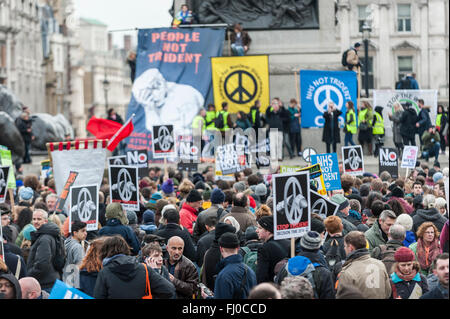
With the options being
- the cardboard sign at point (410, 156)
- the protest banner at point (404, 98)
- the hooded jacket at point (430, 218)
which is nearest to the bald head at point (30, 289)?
the hooded jacket at point (430, 218)

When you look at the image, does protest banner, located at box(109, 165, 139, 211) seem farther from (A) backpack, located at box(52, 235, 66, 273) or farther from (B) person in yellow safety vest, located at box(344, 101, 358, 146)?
(B) person in yellow safety vest, located at box(344, 101, 358, 146)

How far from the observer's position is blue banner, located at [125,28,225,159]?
27547 millimetres

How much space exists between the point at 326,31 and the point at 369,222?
16.9 meters

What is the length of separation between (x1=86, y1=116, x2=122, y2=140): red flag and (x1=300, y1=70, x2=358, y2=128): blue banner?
4749 millimetres

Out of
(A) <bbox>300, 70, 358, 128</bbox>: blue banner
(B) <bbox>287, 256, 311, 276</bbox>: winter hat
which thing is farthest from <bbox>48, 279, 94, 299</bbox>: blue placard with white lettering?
(A) <bbox>300, 70, 358, 128</bbox>: blue banner

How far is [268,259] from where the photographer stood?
9.80m

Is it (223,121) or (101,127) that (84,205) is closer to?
(101,127)

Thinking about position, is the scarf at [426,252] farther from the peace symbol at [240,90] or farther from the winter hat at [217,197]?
the peace symbol at [240,90]

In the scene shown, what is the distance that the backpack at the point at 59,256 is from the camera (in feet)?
34.7

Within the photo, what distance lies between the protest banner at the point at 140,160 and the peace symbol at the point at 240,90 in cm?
673

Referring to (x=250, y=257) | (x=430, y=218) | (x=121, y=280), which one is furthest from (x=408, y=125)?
(x=121, y=280)

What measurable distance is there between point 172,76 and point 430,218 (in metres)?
16.9
